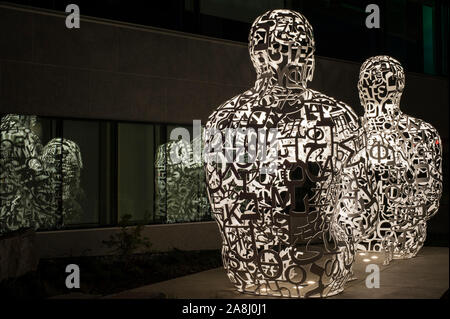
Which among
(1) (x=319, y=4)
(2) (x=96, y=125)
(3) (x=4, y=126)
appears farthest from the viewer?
(1) (x=319, y=4)

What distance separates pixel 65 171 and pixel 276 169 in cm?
505

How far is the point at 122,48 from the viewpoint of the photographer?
11.2m

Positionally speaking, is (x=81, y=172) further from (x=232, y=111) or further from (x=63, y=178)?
(x=232, y=111)

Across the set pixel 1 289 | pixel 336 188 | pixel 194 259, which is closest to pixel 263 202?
pixel 336 188

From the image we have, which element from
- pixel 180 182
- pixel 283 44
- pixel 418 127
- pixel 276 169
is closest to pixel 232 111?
pixel 276 169

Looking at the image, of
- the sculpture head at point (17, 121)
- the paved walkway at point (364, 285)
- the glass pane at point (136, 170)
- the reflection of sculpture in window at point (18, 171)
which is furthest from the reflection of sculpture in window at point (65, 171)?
the paved walkway at point (364, 285)

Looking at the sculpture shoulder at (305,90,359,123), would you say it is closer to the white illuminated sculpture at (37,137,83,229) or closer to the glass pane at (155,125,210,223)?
the white illuminated sculpture at (37,137,83,229)

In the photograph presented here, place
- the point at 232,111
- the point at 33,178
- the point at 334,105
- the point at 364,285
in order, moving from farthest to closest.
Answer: the point at 33,178 < the point at 364,285 < the point at 232,111 < the point at 334,105

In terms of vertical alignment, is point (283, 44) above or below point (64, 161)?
above

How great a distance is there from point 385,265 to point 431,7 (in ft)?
36.1

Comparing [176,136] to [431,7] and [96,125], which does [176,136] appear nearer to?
[96,125]

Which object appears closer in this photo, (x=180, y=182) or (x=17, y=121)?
(x=17, y=121)

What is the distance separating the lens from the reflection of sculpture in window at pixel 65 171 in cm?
1057

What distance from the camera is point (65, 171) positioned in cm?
1076
